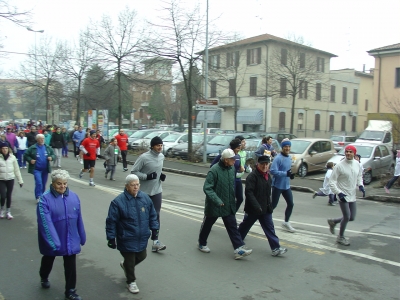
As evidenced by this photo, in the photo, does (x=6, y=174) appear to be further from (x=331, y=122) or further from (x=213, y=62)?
(x=331, y=122)

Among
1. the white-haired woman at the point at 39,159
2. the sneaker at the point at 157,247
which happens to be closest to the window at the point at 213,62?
the white-haired woman at the point at 39,159

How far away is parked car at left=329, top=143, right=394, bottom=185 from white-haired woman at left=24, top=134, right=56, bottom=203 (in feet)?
33.1

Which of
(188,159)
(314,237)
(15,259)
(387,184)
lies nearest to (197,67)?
(188,159)

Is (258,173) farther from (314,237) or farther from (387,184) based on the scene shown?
(387,184)

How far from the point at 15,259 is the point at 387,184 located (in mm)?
11238

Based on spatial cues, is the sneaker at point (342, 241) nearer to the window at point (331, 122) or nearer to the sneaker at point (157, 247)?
the sneaker at point (157, 247)

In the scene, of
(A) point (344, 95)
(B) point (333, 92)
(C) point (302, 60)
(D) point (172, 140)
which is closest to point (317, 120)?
(B) point (333, 92)

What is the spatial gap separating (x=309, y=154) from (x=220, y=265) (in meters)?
13.1

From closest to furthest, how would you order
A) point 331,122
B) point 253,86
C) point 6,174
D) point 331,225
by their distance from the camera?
point 331,225 < point 6,174 < point 253,86 < point 331,122

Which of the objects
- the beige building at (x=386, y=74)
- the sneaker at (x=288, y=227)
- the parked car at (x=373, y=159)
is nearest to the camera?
the sneaker at (x=288, y=227)

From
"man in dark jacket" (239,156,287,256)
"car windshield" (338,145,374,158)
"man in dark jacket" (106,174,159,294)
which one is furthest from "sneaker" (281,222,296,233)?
"car windshield" (338,145,374,158)

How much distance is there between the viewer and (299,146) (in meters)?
18.4

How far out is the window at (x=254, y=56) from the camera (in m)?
46.8

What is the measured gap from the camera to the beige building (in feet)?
106
